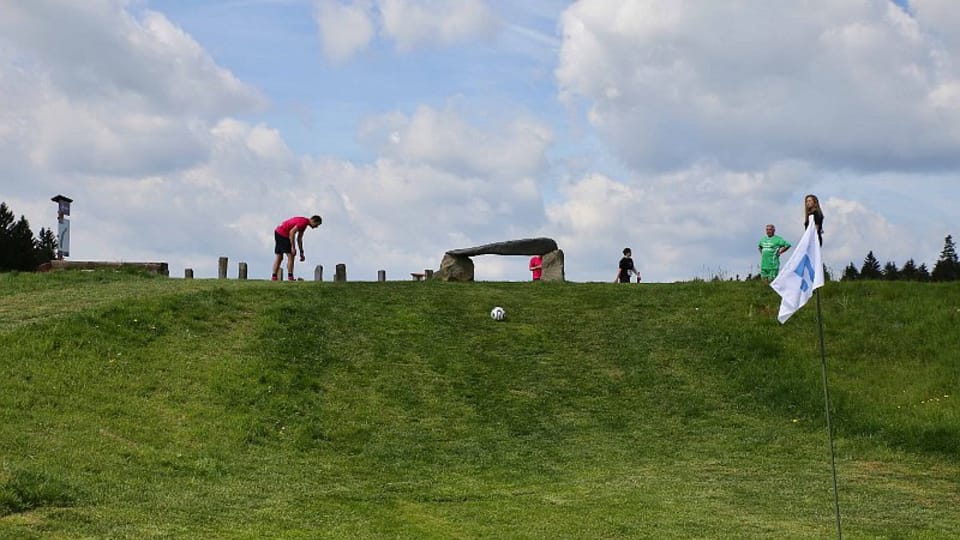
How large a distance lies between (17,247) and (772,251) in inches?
1131

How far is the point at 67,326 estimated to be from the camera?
2138 centimetres

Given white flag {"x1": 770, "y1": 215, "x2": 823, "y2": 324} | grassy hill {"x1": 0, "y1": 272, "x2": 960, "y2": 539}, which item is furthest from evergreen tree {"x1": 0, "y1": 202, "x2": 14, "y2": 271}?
white flag {"x1": 770, "y1": 215, "x2": 823, "y2": 324}

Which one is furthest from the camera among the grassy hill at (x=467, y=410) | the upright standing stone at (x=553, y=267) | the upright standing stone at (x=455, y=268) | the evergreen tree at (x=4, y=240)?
the evergreen tree at (x=4, y=240)

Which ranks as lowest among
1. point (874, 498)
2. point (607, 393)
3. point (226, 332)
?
point (874, 498)

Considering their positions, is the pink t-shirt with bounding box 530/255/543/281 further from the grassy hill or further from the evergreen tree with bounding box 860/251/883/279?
the evergreen tree with bounding box 860/251/883/279

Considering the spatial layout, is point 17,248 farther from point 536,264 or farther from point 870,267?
point 870,267

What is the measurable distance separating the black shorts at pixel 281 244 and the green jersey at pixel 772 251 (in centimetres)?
1288

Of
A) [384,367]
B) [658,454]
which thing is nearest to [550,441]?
[658,454]

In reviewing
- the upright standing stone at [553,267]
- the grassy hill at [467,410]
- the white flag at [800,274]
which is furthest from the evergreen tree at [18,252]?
the white flag at [800,274]

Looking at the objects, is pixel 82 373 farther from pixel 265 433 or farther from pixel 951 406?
pixel 951 406

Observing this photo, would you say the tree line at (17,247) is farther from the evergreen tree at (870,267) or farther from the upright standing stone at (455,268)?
the evergreen tree at (870,267)

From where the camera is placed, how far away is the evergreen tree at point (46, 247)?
148 ft

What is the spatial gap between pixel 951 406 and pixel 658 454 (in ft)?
20.0

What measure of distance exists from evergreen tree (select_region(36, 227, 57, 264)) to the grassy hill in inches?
676
